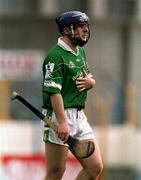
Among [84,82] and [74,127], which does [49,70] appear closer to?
[84,82]

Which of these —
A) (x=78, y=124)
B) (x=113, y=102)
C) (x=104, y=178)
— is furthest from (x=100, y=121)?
(x=78, y=124)

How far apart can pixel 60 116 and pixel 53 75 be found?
1.09ft

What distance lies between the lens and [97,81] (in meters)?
24.0

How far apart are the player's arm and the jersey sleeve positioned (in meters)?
0.06

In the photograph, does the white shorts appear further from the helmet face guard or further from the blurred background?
the blurred background

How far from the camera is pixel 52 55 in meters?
9.08

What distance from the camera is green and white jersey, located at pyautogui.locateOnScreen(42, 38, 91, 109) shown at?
9.04 metres

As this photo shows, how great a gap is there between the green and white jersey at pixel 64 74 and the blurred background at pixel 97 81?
4332mm

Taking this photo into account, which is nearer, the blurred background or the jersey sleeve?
the jersey sleeve

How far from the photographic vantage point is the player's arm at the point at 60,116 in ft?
29.4

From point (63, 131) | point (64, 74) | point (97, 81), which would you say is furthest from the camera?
point (97, 81)

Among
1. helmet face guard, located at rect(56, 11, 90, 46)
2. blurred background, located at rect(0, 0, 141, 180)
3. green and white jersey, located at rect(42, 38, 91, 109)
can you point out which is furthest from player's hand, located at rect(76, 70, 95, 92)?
blurred background, located at rect(0, 0, 141, 180)

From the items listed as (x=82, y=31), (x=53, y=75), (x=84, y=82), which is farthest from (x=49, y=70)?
(x=82, y=31)

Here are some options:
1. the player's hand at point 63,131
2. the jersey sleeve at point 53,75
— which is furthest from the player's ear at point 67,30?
the player's hand at point 63,131
